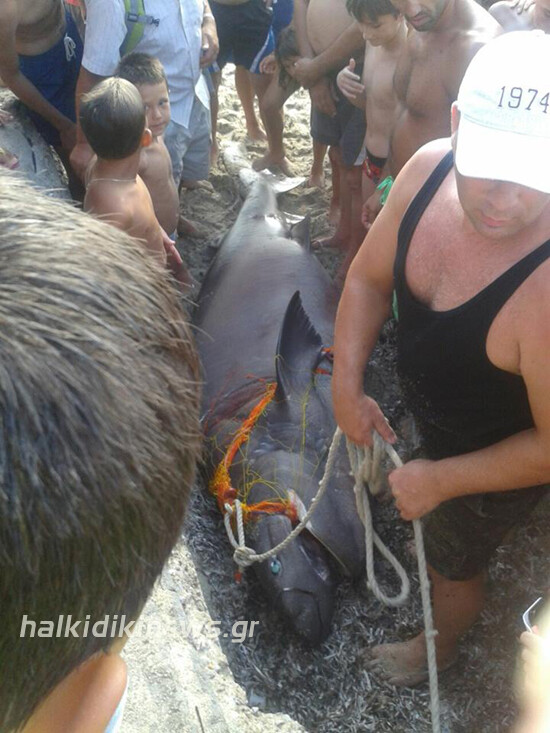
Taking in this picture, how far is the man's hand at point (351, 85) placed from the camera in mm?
4230

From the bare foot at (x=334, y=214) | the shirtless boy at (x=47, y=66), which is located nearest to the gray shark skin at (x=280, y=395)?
the bare foot at (x=334, y=214)

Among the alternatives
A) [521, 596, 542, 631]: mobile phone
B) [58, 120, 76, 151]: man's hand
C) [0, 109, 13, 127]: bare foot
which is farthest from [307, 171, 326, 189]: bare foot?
[521, 596, 542, 631]: mobile phone

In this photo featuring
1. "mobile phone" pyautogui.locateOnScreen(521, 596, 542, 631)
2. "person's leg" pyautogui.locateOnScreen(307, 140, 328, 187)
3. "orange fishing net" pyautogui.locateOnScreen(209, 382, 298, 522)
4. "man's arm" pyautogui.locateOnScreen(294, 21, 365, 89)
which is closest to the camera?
"mobile phone" pyautogui.locateOnScreen(521, 596, 542, 631)

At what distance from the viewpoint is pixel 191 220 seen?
5.38 meters

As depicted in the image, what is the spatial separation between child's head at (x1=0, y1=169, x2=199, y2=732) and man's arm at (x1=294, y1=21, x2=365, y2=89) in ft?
13.3

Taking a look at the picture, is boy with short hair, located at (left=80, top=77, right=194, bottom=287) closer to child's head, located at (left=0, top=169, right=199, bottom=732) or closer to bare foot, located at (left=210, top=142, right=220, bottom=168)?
child's head, located at (left=0, top=169, right=199, bottom=732)

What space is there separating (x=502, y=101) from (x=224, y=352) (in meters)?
2.40

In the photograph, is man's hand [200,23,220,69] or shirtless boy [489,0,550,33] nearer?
shirtless boy [489,0,550,33]

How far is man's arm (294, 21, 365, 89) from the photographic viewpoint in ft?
15.0

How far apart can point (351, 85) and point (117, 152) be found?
1554 millimetres

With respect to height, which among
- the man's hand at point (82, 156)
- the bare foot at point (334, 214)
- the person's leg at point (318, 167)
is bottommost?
the bare foot at point (334, 214)

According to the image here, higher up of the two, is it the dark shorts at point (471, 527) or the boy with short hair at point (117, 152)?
the boy with short hair at point (117, 152)

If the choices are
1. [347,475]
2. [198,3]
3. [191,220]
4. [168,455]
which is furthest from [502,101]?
[191,220]

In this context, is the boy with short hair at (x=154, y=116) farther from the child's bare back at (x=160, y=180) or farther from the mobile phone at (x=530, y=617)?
the mobile phone at (x=530, y=617)
